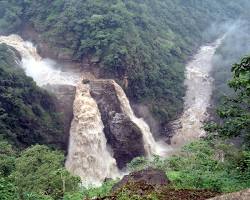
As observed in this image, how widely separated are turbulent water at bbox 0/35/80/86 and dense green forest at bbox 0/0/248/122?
1712 millimetres

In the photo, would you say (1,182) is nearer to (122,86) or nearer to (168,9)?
(122,86)

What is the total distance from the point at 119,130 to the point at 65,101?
4.39 metres

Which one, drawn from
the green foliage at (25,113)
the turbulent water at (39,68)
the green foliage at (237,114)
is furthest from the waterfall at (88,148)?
the green foliage at (237,114)

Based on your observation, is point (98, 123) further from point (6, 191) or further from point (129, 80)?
point (6, 191)

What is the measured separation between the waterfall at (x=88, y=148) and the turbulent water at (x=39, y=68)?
4181mm

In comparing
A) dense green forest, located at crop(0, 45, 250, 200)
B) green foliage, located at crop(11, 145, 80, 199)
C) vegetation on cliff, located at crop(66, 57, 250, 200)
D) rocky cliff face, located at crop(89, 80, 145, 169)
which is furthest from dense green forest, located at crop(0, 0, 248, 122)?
vegetation on cliff, located at crop(66, 57, 250, 200)

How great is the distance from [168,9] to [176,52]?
9.83 metres

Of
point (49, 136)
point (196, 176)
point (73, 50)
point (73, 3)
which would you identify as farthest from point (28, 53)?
point (196, 176)

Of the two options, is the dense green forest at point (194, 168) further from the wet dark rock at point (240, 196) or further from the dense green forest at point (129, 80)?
the wet dark rock at point (240, 196)

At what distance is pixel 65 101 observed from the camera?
31.9 m

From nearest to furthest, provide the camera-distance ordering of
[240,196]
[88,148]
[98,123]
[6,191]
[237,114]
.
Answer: [240,196] < [6,191] < [237,114] < [88,148] < [98,123]

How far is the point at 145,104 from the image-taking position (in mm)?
37188

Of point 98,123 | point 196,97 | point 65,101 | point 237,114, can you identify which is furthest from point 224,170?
point 196,97

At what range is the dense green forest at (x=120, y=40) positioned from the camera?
122ft
